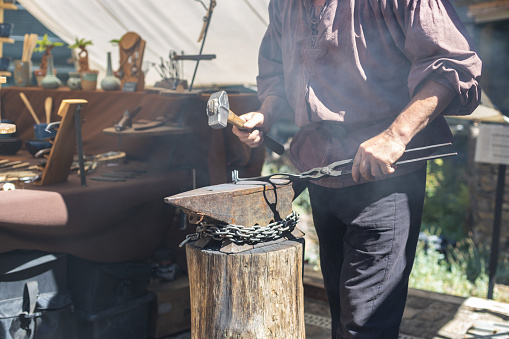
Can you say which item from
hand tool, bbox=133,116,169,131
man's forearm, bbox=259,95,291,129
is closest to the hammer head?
man's forearm, bbox=259,95,291,129

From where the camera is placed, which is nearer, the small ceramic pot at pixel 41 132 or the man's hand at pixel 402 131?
the man's hand at pixel 402 131

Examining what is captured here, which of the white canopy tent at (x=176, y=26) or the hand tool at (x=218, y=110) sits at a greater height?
the white canopy tent at (x=176, y=26)

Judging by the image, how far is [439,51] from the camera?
1.82 meters

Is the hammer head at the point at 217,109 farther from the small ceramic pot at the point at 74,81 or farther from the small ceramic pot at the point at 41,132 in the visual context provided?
the small ceramic pot at the point at 74,81

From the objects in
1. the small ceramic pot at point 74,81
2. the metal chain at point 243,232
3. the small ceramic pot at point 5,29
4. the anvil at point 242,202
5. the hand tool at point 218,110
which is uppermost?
the small ceramic pot at point 5,29

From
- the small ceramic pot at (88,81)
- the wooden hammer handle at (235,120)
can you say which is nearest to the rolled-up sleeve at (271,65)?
the wooden hammer handle at (235,120)

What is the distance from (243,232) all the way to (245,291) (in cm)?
21

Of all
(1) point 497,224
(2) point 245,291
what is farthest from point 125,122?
(1) point 497,224

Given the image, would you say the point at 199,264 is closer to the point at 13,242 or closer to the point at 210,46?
the point at 13,242

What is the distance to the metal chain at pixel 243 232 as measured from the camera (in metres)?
1.93

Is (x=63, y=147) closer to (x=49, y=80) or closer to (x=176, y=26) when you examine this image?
(x=49, y=80)

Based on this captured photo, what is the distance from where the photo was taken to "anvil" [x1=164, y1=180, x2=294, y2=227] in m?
1.87

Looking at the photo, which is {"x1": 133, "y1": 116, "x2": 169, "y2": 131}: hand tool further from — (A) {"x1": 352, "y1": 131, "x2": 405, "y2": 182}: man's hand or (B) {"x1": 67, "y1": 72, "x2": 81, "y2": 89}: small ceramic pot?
(A) {"x1": 352, "y1": 131, "x2": 405, "y2": 182}: man's hand

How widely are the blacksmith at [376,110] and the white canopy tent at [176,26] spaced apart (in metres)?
2.16
